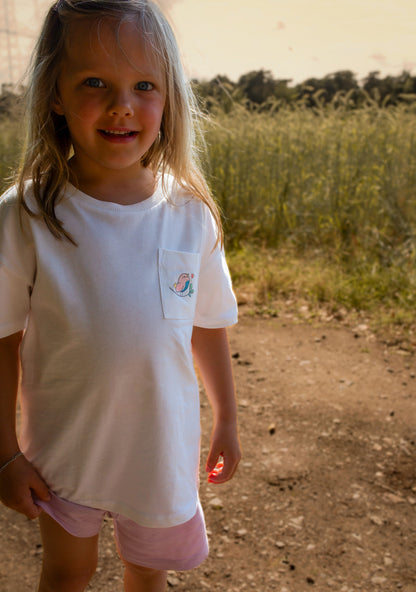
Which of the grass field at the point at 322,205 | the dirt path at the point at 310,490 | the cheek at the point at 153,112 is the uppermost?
the cheek at the point at 153,112

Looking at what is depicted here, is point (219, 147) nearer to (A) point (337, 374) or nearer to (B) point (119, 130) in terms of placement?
(A) point (337, 374)

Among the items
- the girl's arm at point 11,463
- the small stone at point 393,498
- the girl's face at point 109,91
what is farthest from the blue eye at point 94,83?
the small stone at point 393,498

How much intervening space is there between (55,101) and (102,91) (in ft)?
0.39

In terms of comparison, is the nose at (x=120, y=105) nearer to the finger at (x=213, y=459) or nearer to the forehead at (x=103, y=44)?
the forehead at (x=103, y=44)

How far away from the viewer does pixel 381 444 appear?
94.2 inches

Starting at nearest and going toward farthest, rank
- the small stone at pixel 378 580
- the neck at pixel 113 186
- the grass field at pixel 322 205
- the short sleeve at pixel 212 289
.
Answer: the neck at pixel 113 186
the short sleeve at pixel 212 289
the small stone at pixel 378 580
the grass field at pixel 322 205

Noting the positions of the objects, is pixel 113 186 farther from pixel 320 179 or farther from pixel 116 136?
pixel 320 179

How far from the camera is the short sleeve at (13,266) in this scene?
0.99 metres

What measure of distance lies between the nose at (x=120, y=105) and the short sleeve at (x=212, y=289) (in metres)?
0.28

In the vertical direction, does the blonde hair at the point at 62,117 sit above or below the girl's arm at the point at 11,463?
above

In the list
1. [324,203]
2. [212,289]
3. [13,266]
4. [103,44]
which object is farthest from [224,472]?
[324,203]

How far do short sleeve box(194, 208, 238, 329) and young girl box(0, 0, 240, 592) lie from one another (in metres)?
0.06

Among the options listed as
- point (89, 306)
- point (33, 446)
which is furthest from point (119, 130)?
point (33, 446)

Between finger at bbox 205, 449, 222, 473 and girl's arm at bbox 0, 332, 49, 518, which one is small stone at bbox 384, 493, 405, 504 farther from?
girl's arm at bbox 0, 332, 49, 518
